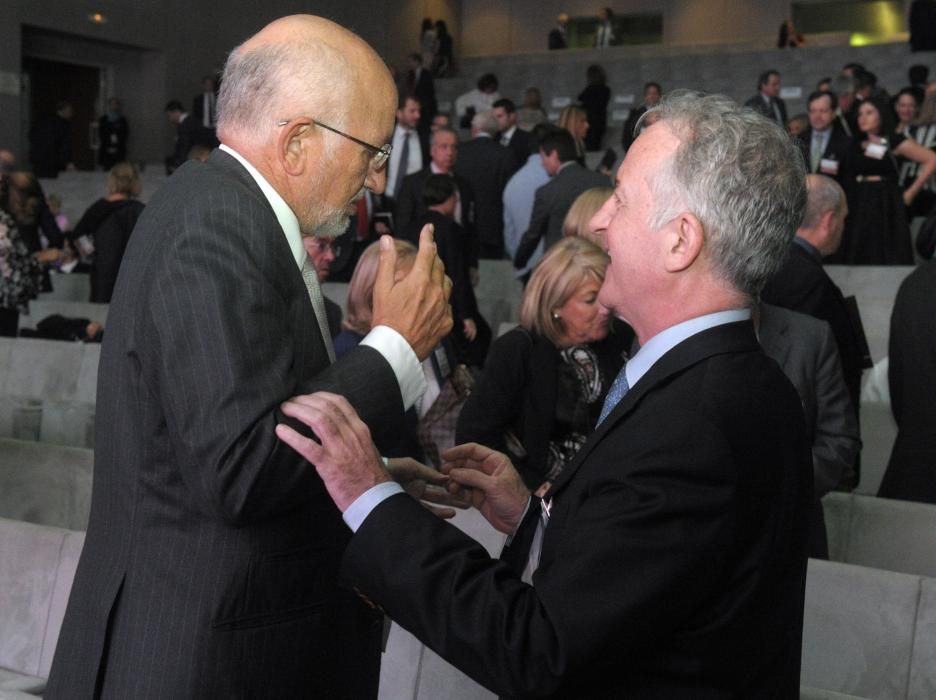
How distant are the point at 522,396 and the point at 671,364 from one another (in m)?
1.95

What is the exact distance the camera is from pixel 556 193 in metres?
6.52

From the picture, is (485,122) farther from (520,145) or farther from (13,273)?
(13,273)

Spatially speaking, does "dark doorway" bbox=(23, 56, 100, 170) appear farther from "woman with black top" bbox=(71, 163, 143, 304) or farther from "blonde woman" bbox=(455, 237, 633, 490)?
"blonde woman" bbox=(455, 237, 633, 490)

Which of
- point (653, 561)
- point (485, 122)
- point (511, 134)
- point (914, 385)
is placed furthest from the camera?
point (511, 134)

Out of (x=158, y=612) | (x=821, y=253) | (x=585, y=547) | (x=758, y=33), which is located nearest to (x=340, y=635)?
(x=158, y=612)

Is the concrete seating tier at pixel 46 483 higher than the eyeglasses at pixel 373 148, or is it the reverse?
the eyeglasses at pixel 373 148

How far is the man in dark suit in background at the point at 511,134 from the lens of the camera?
29.5ft

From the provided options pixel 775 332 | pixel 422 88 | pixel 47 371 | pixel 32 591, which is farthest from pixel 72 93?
pixel 775 332

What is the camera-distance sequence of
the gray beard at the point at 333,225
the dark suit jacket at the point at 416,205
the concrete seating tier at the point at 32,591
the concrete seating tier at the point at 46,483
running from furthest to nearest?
the dark suit jacket at the point at 416,205
the concrete seating tier at the point at 46,483
the concrete seating tier at the point at 32,591
the gray beard at the point at 333,225

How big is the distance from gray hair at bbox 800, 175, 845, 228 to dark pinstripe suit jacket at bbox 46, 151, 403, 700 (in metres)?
2.51

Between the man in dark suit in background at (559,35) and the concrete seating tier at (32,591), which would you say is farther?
the man in dark suit in background at (559,35)

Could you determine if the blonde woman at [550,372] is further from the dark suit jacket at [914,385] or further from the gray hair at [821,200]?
the dark suit jacket at [914,385]

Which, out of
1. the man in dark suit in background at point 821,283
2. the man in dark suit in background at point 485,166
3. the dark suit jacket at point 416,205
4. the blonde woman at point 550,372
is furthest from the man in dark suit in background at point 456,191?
the blonde woman at point 550,372

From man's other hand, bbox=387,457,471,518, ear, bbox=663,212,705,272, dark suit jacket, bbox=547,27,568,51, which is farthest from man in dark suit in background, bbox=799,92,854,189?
dark suit jacket, bbox=547,27,568,51
